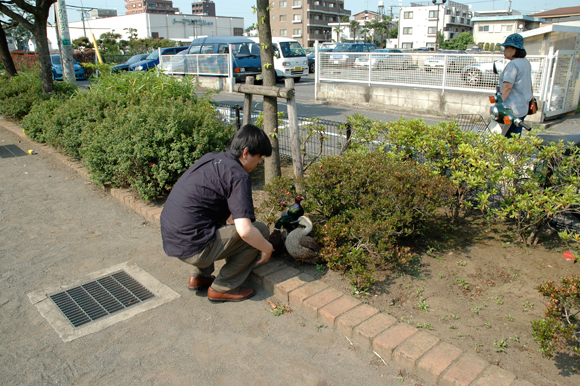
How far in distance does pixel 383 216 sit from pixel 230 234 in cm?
136

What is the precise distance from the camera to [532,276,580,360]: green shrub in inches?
90.1

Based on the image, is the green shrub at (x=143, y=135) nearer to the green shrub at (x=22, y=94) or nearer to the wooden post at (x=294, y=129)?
the wooden post at (x=294, y=129)

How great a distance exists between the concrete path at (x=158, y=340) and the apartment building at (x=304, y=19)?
85965mm

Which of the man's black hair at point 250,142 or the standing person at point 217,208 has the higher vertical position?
the man's black hair at point 250,142

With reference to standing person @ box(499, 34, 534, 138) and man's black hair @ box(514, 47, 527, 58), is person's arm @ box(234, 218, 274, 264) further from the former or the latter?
man's black hair @ box(514, 47, 527, 58)

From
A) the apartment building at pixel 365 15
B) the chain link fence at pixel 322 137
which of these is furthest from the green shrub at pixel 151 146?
the apartment building at pixel 365 15

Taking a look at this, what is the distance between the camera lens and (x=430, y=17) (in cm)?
7681

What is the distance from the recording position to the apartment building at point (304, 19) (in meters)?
85.4

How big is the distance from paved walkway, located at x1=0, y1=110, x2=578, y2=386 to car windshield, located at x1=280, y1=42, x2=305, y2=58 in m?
17.9

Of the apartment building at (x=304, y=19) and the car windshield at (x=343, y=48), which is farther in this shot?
the apartment building at (x=304, y=19)

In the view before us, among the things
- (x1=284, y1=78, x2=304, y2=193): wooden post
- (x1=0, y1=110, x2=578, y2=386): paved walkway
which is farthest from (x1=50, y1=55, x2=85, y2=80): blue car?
(x1=284, y1=78, x2=304, y2=193): wooden post

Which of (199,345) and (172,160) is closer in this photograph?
(199,345)

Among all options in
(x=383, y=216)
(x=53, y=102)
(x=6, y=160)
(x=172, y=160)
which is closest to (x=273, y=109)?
(x=172, y=160)

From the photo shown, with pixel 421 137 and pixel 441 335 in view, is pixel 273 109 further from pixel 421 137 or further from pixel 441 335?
pixel 441 335
